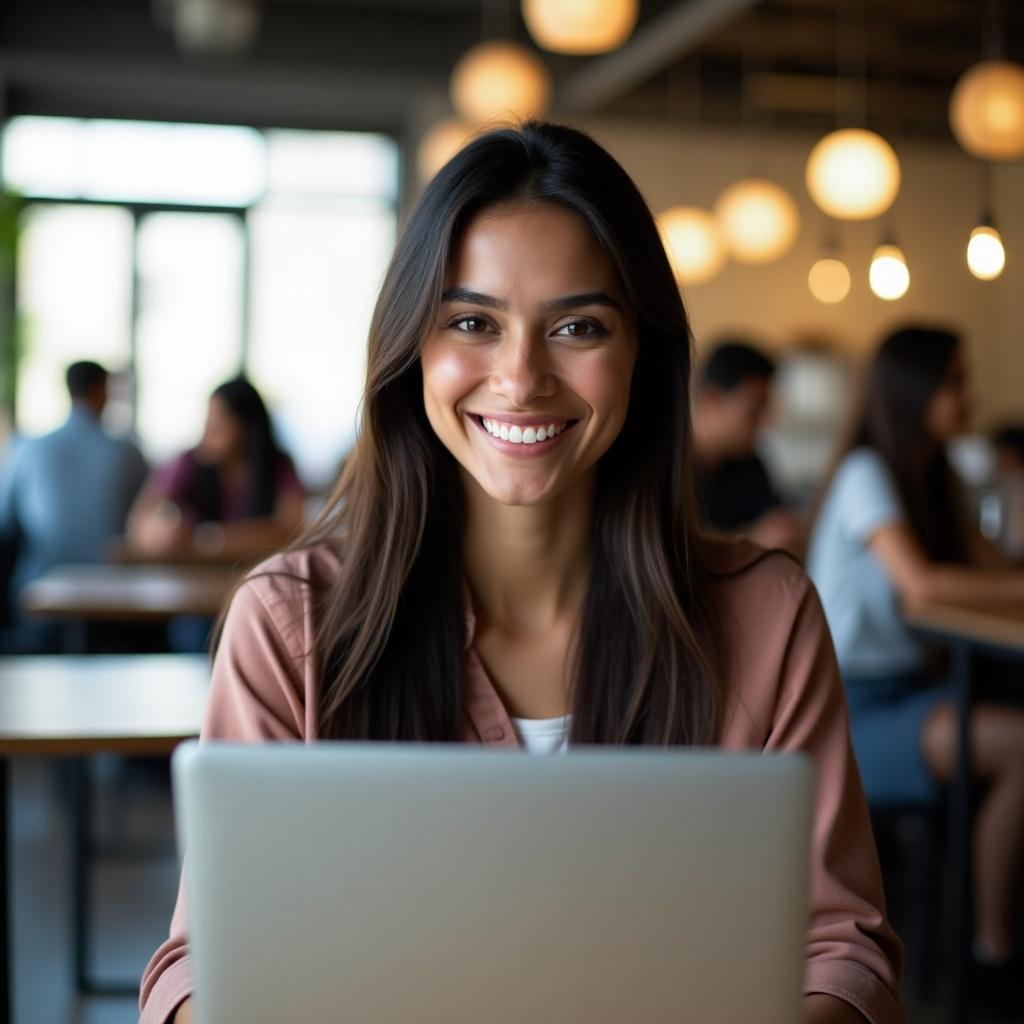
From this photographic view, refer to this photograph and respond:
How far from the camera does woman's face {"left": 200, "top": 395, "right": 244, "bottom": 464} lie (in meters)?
4.98

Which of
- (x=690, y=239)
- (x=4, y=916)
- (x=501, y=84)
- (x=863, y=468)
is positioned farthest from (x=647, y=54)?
(x=4, y=916)

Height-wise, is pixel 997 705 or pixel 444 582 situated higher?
pixel 444 582

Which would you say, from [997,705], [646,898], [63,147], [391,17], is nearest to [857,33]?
[391,17]

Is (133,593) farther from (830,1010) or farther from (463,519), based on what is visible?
(830,1010)

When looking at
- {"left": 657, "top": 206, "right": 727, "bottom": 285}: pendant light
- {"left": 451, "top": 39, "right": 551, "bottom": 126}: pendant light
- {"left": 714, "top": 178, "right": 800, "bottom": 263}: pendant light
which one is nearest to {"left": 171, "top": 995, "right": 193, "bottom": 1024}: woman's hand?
{"left": 451, "top": 39, "right": 551, "bottom": 126}: pendant light

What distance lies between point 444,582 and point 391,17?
786cm

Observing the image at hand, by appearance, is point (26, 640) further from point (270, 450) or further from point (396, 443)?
point (396, 443)

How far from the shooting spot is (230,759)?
30.1 inches

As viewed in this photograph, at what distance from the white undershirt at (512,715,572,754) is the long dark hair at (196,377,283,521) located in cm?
371

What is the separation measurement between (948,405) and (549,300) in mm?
2149

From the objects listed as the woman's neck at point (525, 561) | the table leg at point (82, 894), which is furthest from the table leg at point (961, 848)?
the table leg at point (82, 894)

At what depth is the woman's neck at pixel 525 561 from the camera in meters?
1.48

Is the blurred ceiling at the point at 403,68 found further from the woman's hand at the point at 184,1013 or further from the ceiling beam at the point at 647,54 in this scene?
the woman's hand at the point at 184,1013

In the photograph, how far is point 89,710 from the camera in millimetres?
2119
